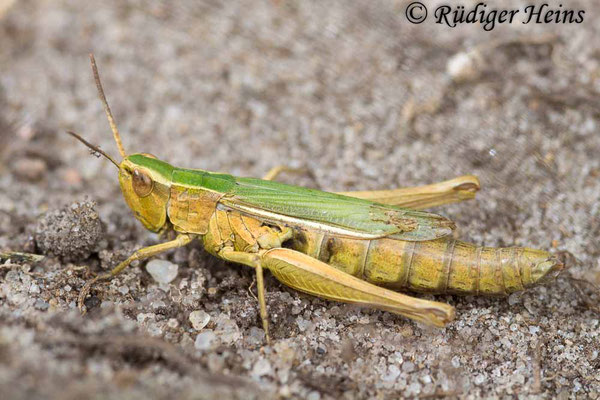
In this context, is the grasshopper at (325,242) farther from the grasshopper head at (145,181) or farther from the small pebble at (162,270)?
the small pebble at (162,270)

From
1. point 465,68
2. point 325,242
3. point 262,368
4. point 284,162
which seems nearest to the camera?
point 262,368

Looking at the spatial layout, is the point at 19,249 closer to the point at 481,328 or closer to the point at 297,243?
the point at 297,243

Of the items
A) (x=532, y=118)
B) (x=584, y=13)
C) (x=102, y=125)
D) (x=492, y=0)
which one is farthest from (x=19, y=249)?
(x=584, y=13)

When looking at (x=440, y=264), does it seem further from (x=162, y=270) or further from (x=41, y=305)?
(x=41, y=305)

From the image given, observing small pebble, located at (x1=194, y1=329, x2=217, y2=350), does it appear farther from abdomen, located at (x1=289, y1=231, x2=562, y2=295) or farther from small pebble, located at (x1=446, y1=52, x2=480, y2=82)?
small pebble, located at (x1=446, y1=52, x2=480, y2=82)

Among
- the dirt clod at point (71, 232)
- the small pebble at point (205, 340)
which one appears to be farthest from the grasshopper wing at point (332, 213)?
the dirt clod at point (71, 232)

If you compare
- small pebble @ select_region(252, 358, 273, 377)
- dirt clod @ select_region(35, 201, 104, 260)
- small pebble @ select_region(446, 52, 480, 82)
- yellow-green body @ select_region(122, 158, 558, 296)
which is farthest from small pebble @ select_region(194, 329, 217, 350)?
small pebble @ select_region(446, 52, 480, 82)

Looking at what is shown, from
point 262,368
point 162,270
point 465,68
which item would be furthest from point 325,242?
point 465,68
